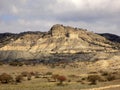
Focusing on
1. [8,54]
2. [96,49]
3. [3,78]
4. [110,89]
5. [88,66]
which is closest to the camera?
[110,89]

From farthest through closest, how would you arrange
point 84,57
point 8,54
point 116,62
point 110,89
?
point 8,54
point 84,57
point 116,62
point 110,89

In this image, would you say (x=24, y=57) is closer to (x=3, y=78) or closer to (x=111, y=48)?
(x=111, y=48)

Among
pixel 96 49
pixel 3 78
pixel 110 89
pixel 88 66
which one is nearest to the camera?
pixel 110 89

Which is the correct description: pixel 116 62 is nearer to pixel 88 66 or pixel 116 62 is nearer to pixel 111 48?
pixel 88 66

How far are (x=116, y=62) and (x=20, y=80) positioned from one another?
77.6 metres

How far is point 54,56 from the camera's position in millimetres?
173000

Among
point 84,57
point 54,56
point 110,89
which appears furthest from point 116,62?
point 110,89

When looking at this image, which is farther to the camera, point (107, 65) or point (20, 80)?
point (107, 65)

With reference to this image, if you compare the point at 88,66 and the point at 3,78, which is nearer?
the point at 3,78

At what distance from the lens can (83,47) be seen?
199375mm

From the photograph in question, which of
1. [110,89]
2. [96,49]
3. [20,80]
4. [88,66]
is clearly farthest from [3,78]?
[96,49]

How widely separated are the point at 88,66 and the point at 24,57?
154 feet

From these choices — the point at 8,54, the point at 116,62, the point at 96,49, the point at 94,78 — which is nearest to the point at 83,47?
the point at 96,49

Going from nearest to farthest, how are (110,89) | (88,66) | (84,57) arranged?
(110,89)
(88,66)
(84,57)
